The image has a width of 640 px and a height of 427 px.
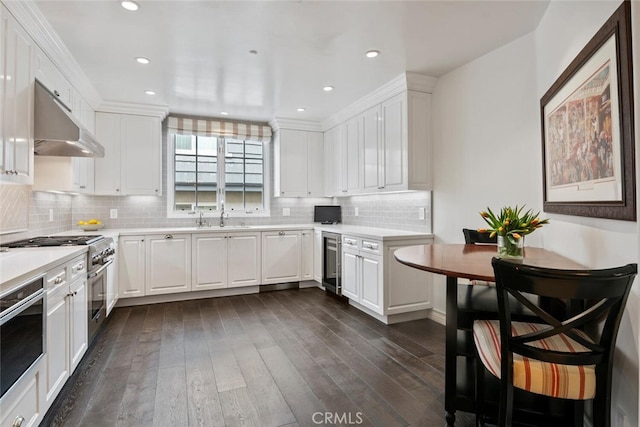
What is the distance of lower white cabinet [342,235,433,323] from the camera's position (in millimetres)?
3416

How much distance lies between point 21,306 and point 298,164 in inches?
159

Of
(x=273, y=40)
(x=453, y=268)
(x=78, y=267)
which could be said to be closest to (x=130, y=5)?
(x=273, y=40)

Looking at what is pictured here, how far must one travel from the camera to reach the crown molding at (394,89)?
346 cm

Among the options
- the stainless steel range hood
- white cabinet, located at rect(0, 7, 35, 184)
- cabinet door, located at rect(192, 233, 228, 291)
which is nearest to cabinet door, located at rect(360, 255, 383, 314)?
cabinet door, located at rect(192, 233, 228, 291)

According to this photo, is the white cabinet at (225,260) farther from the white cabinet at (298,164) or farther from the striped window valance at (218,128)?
the striped window valance at (218,128)

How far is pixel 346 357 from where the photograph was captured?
2693 millimetres

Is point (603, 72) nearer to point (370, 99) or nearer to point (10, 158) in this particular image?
point (370, 99)

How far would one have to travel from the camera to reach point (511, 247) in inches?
73.8

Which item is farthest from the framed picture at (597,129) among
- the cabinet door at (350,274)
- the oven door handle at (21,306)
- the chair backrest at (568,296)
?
the oven door handle at (21,306)

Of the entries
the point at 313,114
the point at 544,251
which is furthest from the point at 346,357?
the point at 313,114

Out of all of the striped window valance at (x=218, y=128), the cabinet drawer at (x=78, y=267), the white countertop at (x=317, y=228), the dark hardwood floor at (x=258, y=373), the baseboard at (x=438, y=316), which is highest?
the striped window valance at (x=218, y=128)

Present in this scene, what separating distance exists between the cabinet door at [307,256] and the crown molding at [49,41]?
310 centimetres

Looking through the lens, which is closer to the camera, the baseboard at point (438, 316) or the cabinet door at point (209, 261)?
the baseboard at point (438, 316)

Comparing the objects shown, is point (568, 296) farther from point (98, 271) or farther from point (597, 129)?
point (98, 271)
